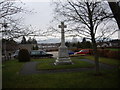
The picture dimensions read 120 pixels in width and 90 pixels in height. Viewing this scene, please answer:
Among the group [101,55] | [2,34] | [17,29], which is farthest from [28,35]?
[101,55]

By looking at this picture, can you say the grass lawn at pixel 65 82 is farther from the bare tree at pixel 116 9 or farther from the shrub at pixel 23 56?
the shrub at pixel 23 56

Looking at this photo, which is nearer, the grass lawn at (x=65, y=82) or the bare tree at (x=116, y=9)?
the grass lawn at (x=65, y=82)

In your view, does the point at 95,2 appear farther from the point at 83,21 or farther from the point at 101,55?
the point at 101,55

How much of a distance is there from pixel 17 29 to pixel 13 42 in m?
0.80

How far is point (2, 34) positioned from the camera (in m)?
7.28

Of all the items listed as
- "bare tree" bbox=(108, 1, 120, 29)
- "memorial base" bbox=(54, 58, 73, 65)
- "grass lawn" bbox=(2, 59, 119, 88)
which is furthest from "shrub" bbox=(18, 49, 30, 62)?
"bare tree" bbox=(108, 1, 120, 29)

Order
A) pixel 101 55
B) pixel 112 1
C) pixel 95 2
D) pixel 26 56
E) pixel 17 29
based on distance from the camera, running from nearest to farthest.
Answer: pixel 17 29, pixel 112 1, pixel 95 2, pixel 26 56, pixel 101 55

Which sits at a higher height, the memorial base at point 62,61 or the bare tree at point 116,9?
the bare tree at point 116,9

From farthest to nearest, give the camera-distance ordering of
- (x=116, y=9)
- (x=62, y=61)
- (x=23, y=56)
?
(x=23, y=56)
(x=62, y=61)
(x=116, y=9)

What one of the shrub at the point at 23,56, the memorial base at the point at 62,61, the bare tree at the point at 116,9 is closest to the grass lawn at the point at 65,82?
the bare tree at the point at 116,9

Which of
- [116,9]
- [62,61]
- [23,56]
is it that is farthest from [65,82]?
[23,56]

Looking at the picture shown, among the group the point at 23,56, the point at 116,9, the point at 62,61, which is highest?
the point at 116,9

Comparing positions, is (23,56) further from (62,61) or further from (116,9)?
(116,9)

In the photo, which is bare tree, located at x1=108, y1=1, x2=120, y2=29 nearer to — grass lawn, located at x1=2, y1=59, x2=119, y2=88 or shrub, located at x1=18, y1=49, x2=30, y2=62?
grass lawn, located at x1=2, y1=59, x2=119, y2=88
